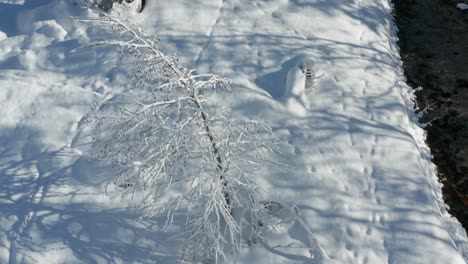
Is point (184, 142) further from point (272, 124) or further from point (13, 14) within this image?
point (13, 14)

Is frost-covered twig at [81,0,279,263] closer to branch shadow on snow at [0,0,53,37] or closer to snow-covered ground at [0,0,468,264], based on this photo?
snow-covered ground at [0,0,468,264]

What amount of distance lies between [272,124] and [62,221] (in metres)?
3.94

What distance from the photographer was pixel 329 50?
9.40m

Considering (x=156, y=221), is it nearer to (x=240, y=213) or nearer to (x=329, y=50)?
(x=240, y=213)

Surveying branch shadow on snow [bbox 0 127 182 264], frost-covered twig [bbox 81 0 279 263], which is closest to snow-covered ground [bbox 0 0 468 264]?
branch shadow on snow [bbox 0 127 182 264]

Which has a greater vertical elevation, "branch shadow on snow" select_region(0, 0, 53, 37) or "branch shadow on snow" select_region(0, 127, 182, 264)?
"branch shadow on snow" select_region(0, 0, 53, 37)

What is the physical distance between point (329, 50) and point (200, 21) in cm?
286

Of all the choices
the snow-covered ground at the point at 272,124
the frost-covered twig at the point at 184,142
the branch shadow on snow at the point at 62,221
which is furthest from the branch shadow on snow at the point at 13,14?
the frost-covered twig at the point at 184,142

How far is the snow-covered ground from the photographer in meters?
6.81

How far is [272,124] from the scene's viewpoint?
8125 mm

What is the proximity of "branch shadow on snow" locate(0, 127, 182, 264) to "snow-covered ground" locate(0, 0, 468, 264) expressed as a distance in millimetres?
18

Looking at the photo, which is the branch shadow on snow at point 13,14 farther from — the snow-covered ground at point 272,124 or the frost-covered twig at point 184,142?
the frost-covered twig at point 184,142

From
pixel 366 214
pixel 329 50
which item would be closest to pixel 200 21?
pixel 329 50

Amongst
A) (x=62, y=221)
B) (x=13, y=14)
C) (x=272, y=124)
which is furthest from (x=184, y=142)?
(x=13, y=14)
